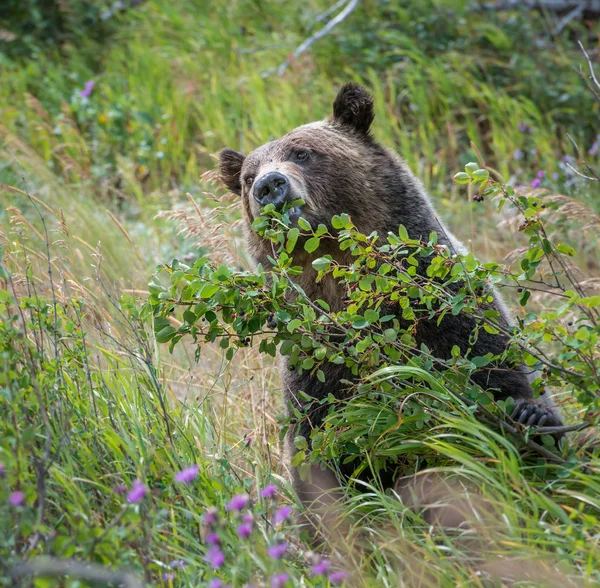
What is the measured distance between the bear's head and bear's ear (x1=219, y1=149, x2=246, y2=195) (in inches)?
2.9

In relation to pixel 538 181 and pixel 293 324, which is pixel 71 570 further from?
pixel 538 181

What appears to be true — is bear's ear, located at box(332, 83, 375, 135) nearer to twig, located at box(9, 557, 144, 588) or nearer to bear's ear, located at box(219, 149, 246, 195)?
bear's ear, located at box(219, 149, 246, 195)

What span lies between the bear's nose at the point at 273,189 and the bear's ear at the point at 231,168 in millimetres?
955

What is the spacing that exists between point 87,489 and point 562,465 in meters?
1.65

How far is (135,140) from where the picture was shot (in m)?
8.96

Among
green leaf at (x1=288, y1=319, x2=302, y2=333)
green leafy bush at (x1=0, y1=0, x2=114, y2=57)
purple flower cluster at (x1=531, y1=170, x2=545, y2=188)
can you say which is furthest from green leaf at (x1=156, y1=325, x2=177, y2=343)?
green leafy bush at (x1=0, y1=0, x2=114, y2=57)

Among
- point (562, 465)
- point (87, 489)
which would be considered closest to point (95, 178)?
point (87, 489)

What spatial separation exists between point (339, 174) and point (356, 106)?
0.60m

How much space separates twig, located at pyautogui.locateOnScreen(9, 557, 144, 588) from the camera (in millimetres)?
1967

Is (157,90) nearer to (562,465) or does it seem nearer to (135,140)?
(135,140)

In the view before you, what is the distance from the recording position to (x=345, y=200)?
13.6ft

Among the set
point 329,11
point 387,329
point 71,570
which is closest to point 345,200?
point 387,329

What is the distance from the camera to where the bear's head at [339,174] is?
13.0ft

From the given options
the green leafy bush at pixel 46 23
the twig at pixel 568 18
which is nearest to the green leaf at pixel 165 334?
the twig at pixel 568 18
